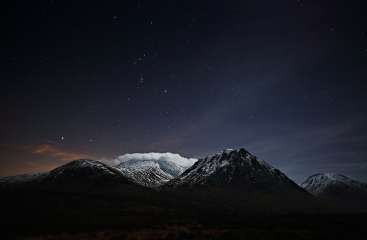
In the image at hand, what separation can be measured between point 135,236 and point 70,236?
66.5 ft

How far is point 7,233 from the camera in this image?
291 ft

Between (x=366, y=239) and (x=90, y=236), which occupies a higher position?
(x=90, y=236)

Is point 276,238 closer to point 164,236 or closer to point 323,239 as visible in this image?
point 323,239

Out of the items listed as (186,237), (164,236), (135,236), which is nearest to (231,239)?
(186,237)

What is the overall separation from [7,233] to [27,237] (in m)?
15.5

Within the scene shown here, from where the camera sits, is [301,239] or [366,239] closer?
[301,239]

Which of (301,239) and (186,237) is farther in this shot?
(301,239)

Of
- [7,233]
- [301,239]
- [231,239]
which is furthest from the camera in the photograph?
[7,233]

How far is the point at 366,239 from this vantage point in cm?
8900

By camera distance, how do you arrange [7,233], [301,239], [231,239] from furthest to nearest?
[7,233], [301,239], [231,239]

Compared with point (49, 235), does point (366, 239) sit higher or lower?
lower

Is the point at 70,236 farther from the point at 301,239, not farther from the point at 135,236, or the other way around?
the point at 301,239

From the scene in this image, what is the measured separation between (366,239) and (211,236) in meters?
55.4

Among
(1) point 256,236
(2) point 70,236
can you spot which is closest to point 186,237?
(1) point 256,236
